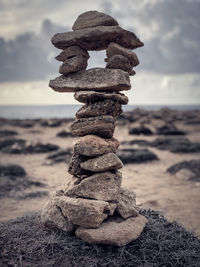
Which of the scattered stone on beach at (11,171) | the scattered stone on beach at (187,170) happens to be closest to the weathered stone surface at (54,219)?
the scattered stone on beach at (11,171)

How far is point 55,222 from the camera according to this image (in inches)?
203

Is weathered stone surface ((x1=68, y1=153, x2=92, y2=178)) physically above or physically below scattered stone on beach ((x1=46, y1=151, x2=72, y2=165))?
above

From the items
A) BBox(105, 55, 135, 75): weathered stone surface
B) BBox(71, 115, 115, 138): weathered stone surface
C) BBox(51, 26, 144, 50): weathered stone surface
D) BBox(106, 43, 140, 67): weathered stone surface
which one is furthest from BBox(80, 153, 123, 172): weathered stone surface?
BBox(51, 26, 144, 50): weathered stone surface

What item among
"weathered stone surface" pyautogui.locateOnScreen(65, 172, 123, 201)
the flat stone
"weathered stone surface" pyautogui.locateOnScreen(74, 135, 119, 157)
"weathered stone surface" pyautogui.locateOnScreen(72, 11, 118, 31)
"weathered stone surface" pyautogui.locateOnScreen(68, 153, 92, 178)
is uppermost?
"weathered stone surface" pyautogui.locateOnScreen(72, 11, 118, 31)

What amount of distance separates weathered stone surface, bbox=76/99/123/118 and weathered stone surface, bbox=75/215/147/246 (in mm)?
2058

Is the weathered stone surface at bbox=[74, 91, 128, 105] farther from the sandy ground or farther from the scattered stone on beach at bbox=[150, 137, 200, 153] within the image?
the scattered stone on beach at bbox=[150, 137, 200, 153]

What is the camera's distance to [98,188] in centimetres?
506

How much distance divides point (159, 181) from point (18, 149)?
10335mm

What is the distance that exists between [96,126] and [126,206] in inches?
65.4

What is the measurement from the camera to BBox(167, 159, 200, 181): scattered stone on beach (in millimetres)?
11462

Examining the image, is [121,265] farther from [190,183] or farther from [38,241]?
[190,183]

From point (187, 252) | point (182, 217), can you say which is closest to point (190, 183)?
point (182, 217)

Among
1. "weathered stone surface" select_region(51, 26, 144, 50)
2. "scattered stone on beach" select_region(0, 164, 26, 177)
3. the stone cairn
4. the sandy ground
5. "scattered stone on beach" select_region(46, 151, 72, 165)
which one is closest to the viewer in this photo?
the stone cairn

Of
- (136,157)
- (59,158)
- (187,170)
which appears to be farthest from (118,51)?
(59,158)
